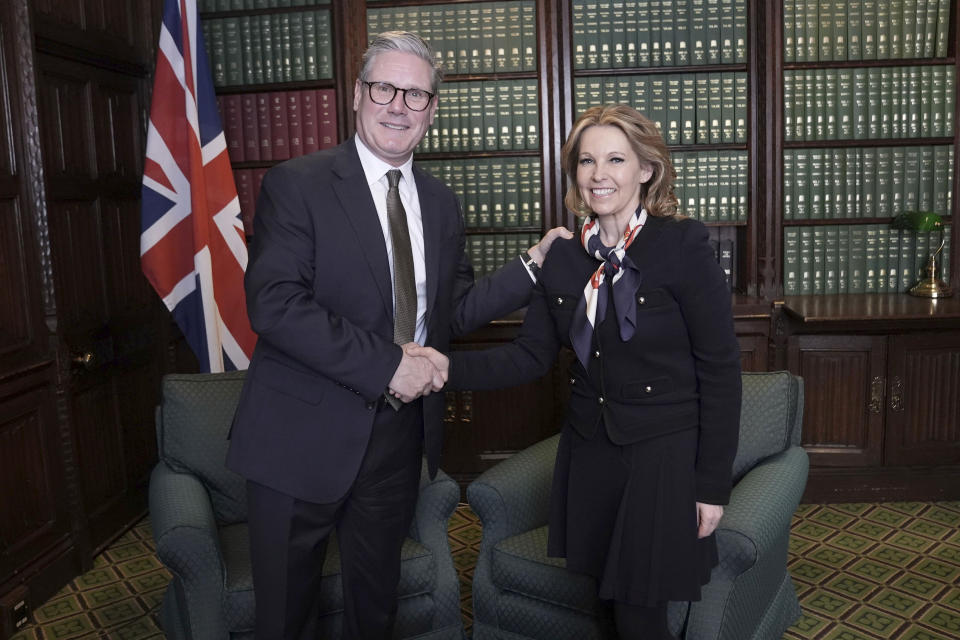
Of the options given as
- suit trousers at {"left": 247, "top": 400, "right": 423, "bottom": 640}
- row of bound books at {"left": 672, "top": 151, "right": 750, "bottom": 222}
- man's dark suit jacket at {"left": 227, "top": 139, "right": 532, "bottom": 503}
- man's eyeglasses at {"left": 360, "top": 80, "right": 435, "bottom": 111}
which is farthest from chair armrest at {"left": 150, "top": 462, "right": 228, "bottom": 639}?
row of bound books at {"left": 672, "top": 151, "right": 750, "bottom": 222}

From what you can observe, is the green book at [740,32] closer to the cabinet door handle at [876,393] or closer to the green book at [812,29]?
the green book at [812,29]

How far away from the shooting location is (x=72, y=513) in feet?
10.8

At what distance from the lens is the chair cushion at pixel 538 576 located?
2.30m

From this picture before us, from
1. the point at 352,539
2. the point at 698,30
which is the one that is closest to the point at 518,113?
the point at 698,30

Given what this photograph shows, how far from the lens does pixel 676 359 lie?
1.84 meters

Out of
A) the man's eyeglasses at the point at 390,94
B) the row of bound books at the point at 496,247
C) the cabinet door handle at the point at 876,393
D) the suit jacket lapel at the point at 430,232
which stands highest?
the man's eyeglasses at the point at 390,94

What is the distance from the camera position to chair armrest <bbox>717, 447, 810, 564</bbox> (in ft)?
6.95

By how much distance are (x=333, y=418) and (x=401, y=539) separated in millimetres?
423

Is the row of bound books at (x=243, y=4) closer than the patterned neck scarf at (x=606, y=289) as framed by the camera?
No

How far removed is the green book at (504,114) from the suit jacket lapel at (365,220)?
2234mm

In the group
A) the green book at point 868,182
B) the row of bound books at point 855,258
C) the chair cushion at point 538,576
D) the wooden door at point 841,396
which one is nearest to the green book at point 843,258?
the row of bound books at point 855,258

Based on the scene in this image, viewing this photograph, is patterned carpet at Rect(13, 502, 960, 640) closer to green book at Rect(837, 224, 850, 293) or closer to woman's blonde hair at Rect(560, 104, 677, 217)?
green book at Rect(837, 224, 850, 293)

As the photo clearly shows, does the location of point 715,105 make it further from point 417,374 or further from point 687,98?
point 417,374

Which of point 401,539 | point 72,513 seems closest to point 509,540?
point 401,539
